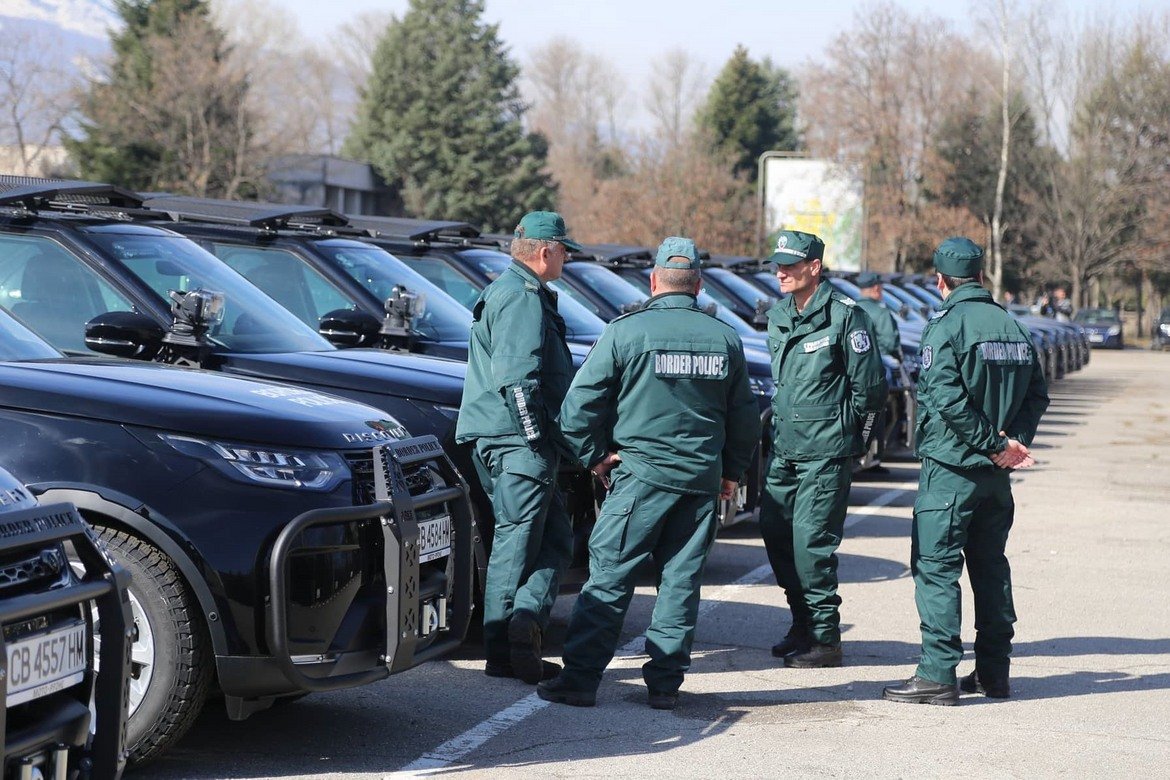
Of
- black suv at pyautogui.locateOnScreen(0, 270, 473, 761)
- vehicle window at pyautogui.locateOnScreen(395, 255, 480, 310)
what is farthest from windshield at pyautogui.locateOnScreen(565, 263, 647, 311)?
black suv at pyautogui.locateOnScreen(0, 270, 473, 761)

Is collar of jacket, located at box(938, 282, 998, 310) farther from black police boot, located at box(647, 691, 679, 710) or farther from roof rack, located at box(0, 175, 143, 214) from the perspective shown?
roof rack, located at box(0, 175, 143, 214)

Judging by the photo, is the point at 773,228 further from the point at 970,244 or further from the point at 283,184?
the point at 970,244

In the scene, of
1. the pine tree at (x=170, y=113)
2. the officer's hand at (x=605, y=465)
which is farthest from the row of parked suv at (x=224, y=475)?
the pine tree at (x=170, y=113)

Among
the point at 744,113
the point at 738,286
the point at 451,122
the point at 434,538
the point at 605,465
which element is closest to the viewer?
the point at 434,538

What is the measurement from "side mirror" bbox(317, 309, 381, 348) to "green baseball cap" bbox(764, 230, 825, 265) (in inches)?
101

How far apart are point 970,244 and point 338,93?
324ft

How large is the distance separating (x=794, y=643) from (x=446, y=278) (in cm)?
470

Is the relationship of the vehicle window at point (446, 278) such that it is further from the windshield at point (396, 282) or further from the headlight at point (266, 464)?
the headlight at point (266, 464)

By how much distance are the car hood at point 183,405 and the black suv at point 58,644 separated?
1065 mm

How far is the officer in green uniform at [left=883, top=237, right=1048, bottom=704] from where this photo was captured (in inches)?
243

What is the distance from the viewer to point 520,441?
610 cm

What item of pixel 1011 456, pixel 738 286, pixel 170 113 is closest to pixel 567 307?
pixel 1011 456

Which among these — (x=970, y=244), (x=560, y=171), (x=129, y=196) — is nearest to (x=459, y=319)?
(x=129, y=196)

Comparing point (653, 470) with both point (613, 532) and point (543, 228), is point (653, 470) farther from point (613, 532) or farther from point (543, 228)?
point (543, 228)
